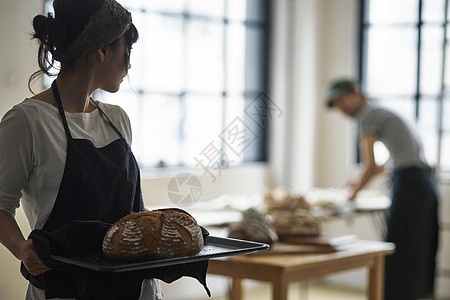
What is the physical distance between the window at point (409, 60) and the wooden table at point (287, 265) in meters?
2.51

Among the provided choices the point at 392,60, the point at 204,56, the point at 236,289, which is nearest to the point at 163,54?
the point at 204,56

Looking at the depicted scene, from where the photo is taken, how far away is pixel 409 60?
570 centimetres

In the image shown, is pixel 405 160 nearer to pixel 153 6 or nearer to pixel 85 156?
pixel 153 6

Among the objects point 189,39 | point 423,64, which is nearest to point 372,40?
point 423,64

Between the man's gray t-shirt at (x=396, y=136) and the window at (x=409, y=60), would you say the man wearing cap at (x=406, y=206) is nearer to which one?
the man's gray t-shirt at (x=396, y=136)

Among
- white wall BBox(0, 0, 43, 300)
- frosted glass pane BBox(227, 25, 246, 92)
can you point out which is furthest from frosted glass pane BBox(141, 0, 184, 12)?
white wall BBox(0, 0, 43, 300)

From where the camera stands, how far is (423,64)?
5633 millimetres

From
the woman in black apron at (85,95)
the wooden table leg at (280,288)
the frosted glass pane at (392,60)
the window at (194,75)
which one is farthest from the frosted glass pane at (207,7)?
the woman in black apron at (85,95)

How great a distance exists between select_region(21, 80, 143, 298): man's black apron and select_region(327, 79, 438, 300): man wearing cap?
3148 millimetres

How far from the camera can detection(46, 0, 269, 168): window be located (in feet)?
16.2

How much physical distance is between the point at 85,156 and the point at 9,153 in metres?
0.17

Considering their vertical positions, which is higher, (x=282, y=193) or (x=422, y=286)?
(x=282, y=193)

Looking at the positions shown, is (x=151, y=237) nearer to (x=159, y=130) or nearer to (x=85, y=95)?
(x=85, y=95)

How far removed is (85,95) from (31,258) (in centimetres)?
43
